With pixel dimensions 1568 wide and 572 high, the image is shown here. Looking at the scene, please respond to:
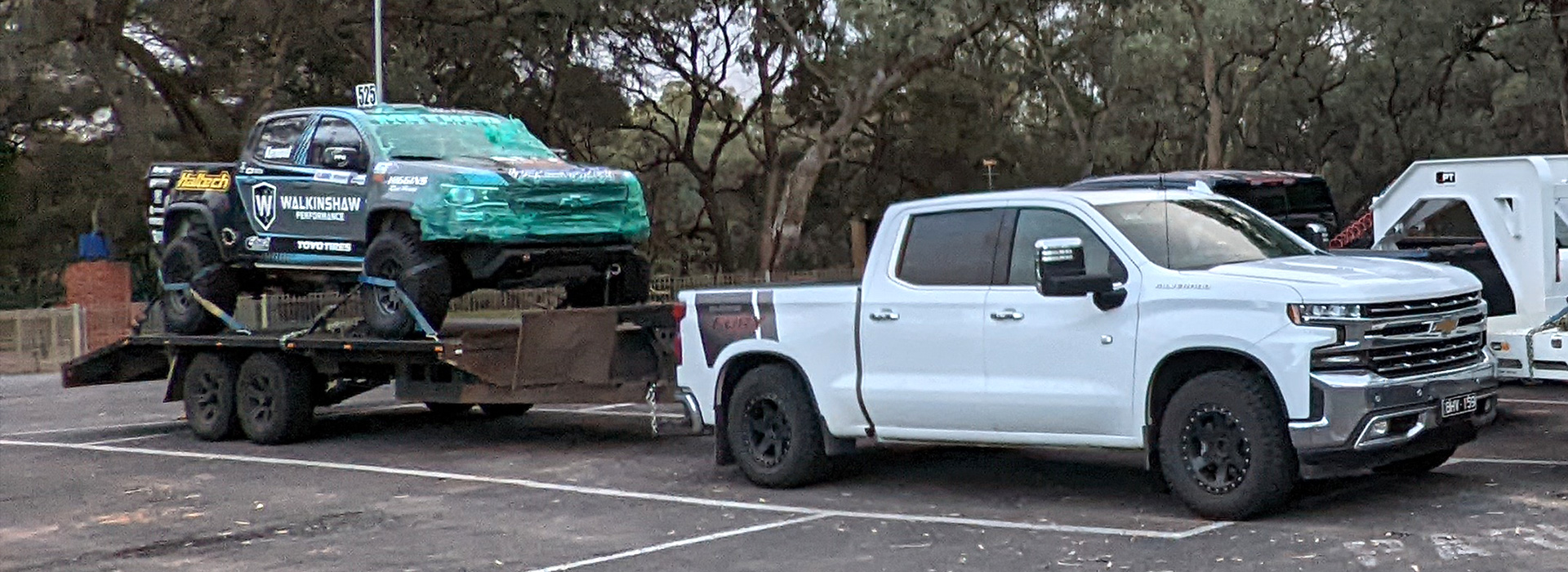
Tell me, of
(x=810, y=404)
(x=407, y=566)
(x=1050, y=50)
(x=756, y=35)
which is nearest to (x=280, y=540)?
(x=407, y=566)

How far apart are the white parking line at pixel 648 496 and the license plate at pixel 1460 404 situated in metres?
1.29

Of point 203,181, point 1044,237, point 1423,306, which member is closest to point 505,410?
point 203,181

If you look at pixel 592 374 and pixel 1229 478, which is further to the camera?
pixel 592 374

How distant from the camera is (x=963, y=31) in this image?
36281 mm

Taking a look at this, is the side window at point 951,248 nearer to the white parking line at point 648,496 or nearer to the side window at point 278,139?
the white parking line at point 648,496

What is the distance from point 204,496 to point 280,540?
2.27 m

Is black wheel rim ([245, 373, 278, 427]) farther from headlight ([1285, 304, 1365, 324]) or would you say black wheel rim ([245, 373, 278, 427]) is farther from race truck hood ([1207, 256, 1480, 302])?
headlight ([1285, 304, 1365, 324])

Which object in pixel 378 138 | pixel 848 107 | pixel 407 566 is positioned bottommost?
pixel 407 566

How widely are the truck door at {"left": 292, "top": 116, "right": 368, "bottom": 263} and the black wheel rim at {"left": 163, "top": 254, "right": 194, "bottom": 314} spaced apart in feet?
4.60

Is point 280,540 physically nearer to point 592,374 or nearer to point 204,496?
point 204,496

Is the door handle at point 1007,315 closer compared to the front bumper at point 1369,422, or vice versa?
the front bumper at point 1369,422

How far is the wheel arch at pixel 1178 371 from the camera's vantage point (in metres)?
9.34

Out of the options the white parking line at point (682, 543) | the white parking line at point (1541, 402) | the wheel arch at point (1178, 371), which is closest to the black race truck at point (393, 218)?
the white parking line at point (682, 543)

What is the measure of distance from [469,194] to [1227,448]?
22.4 ft
